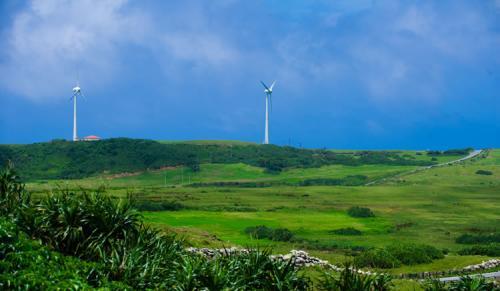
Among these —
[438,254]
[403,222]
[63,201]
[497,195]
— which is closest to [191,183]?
[497,195]

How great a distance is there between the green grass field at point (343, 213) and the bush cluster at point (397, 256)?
1.17m

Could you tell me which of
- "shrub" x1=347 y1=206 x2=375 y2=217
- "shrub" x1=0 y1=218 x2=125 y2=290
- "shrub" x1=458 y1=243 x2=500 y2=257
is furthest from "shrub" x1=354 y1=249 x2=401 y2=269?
"shrub" x1=347 y1=206 x2=375 y2=217

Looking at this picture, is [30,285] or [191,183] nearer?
[30,285]

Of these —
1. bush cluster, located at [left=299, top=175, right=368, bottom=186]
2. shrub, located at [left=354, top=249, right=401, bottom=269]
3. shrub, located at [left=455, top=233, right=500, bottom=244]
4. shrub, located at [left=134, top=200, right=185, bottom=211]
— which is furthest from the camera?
bush cluster, located at [left=299, top=175, right=368, bottom=186]

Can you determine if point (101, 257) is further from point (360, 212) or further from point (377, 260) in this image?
point (360, 212)

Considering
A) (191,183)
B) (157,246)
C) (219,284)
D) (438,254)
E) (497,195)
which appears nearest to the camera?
(219,284)

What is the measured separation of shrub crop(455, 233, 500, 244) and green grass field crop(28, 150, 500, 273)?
1192mm

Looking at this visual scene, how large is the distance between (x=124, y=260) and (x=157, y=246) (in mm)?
2787

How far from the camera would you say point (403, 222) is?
8719 centimetres

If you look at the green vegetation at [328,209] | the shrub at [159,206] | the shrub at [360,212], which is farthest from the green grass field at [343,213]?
the shrub at [159,206]

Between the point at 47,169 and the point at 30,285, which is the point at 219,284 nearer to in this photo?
the point at 30,285

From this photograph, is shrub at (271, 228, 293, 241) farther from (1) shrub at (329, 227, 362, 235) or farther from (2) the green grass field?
(1) shrub at (329, 227, 362, 235)

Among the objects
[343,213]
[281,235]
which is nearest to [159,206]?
[343,213]

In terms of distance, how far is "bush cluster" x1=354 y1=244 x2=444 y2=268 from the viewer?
48.8 metres
